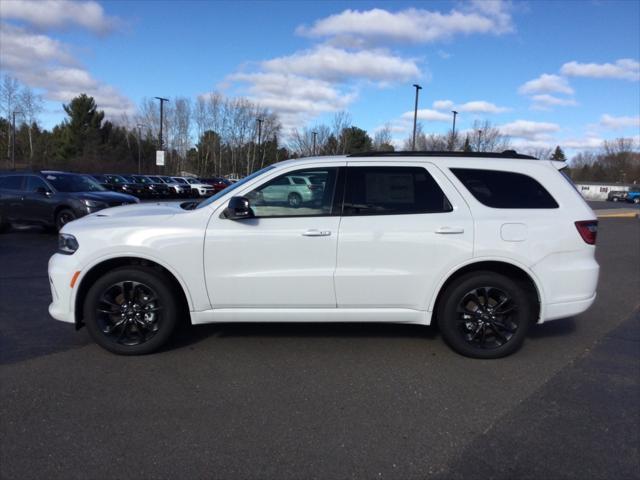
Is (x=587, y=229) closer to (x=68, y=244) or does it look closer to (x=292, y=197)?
(x=292, y=197)

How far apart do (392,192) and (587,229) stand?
70.0 inches

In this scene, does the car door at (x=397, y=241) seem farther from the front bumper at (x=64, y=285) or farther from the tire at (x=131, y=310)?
the front bumper at (x=64, y=285)

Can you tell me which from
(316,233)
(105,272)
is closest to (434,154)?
(316,233)

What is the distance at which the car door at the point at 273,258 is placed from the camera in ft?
14.4

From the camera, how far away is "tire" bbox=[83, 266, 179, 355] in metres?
4.46

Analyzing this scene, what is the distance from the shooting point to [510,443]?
320 centimetres

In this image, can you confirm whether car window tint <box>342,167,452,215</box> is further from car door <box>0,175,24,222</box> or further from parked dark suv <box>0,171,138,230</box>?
car door <box>0,175,24,222</box>

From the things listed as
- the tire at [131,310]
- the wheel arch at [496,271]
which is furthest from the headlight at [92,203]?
the wheel arch at [496,271]

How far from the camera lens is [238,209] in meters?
4.30

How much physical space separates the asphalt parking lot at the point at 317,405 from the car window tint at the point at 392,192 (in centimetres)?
134

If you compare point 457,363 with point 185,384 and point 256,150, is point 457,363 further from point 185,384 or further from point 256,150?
point 256,150

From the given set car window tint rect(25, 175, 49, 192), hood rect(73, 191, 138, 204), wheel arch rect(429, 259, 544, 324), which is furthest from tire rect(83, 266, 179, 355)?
car window tint rect(25, 175, 49, 192)

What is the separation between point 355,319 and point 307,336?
802mm

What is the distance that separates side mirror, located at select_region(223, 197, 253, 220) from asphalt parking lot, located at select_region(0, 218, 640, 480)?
4.16 feet
